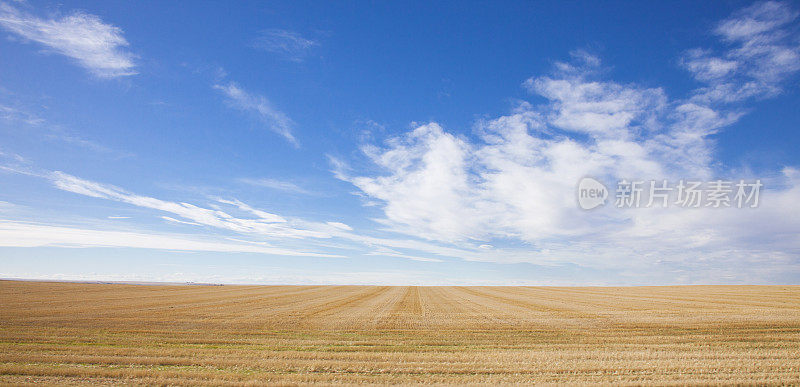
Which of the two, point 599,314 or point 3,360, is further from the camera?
point 599,314

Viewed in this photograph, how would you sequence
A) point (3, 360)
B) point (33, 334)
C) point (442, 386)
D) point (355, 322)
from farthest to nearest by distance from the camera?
point (355, 322) < point (33, 334) < point (3, 360) < point (442, 386)

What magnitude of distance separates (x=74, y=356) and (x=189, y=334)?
6.73m

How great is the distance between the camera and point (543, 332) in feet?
78.2

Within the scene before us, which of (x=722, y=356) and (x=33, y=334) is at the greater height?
(x=722, y=356)

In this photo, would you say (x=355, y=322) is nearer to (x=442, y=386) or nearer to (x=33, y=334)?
(x=442, y=386)

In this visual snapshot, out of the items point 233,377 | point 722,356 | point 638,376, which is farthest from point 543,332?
point 233,377

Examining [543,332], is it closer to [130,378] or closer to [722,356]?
[722,356]

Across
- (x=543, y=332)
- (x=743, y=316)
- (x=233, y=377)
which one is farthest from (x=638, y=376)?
(x=743, y=316)

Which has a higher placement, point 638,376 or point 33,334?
point 638,376

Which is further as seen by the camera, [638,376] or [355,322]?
[355,322]

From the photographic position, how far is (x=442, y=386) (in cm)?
1260

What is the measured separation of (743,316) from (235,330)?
36.8 metres

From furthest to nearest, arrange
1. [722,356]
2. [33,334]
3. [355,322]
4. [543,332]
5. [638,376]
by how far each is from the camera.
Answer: [355,322]
[543,332]
[33,334]
[722,356]
[638,376]

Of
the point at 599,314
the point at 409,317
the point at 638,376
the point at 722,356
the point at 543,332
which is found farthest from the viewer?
the point at 599,314
